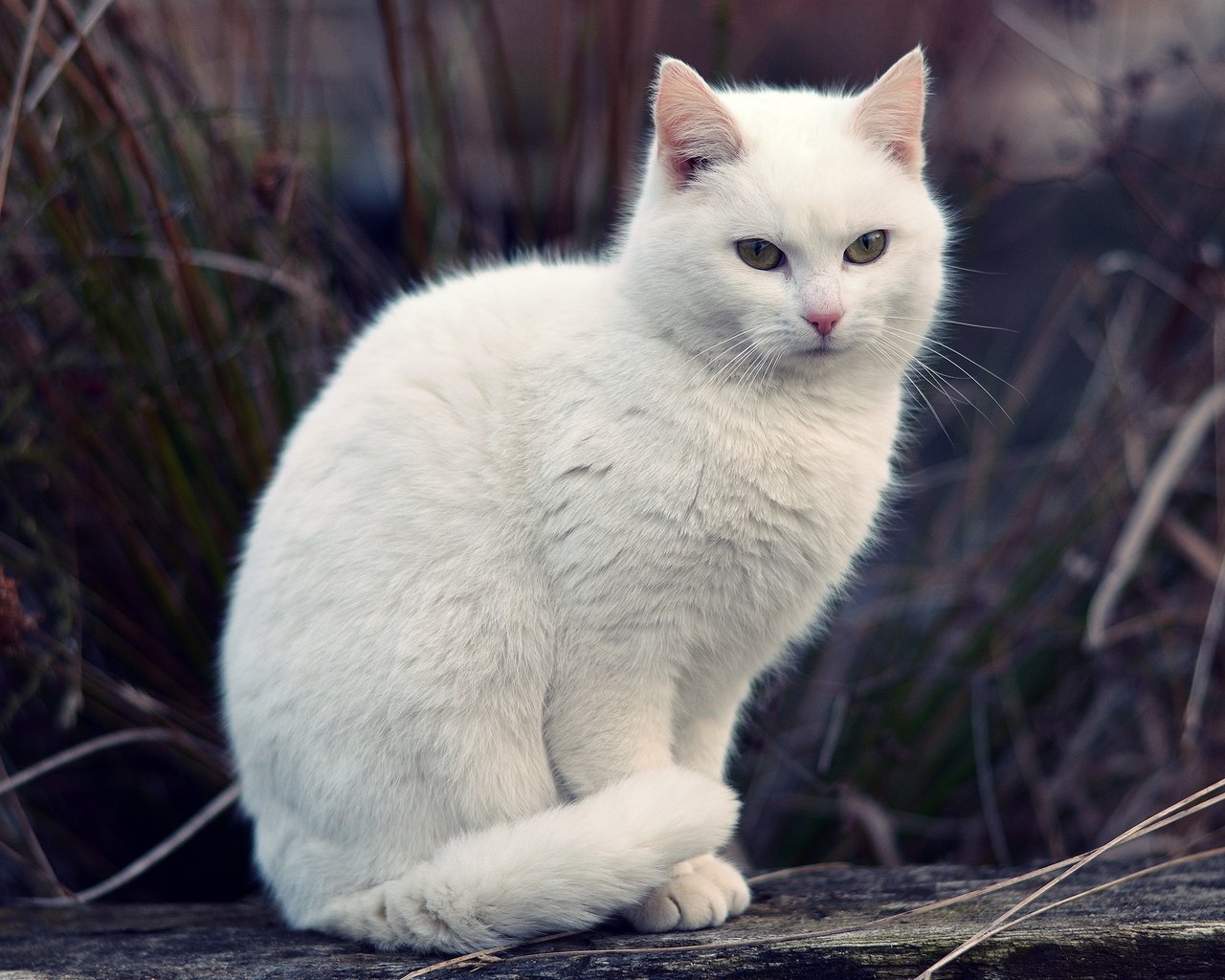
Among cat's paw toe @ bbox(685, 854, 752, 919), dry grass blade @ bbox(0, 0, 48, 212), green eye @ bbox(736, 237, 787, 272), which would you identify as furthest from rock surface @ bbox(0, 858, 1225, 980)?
dry grass blade @ bbox(0, 0, 48, 212)

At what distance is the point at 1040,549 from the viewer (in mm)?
2592

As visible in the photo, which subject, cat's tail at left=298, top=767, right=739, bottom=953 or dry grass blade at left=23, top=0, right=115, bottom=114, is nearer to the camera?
cat's tail at left=298, top=767, right=739, bottom=953

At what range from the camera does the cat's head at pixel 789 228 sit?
1.51 meters

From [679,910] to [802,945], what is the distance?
8.0 inches

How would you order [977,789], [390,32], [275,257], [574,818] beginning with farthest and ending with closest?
1. [977,789]
2. [275,257]
3. [390,32]
4. [574,818]

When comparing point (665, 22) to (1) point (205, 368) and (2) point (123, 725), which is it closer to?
(1) point (205, 368)

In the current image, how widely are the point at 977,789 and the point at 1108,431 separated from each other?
33.9 inches

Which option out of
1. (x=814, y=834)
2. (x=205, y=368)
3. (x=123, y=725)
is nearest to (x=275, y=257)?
(x=205, y=368)

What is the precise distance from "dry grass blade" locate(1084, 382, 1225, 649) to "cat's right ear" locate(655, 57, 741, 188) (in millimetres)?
1143

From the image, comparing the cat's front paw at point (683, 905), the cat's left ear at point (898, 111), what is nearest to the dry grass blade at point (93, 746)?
the cat's front paw at point (683, 905)

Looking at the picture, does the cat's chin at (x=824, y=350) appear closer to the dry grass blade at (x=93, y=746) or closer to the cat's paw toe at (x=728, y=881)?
the cat's paw toe at (x=728, y=881)

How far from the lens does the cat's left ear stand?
1.58 metres

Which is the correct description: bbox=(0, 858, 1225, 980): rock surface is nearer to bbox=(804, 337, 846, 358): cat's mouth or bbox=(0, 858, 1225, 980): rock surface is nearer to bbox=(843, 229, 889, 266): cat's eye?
bbox=(804, 337, 846, 358): cat's mouth

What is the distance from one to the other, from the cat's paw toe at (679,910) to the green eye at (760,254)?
0.85m
